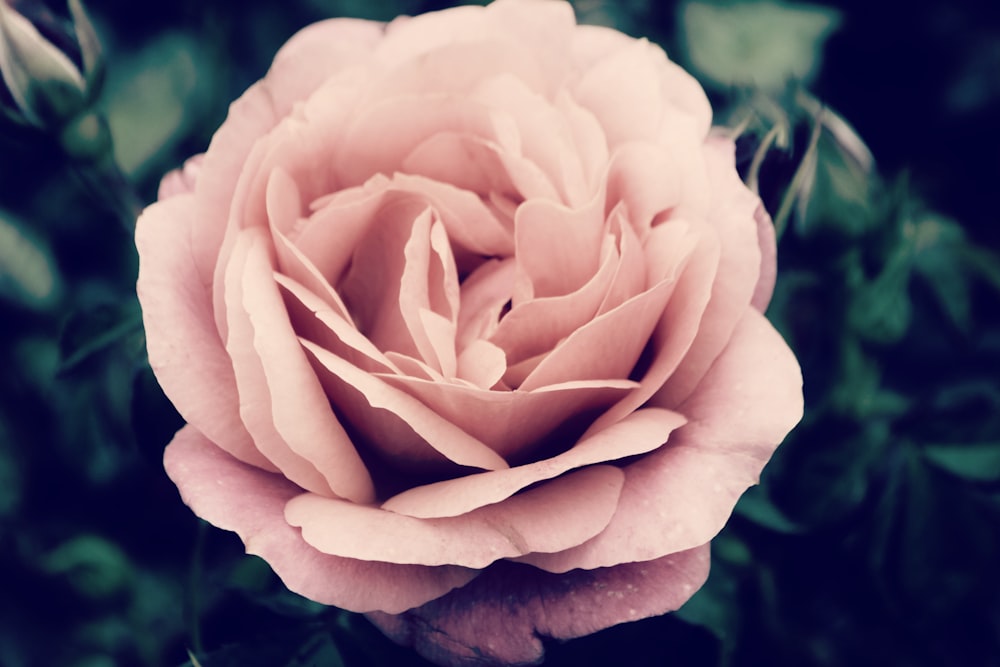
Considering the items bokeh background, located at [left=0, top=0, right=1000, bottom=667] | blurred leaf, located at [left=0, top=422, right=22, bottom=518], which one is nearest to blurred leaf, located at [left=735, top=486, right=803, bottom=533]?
bokeh background, located at [left=0, top=0, right=1000, bottom=667]

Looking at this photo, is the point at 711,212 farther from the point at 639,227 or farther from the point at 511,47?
the point at 511,47

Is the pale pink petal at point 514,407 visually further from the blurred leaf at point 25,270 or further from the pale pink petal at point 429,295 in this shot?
the blurred leaf at point 25,270

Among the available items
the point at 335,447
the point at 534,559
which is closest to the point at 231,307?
the point at 335,447

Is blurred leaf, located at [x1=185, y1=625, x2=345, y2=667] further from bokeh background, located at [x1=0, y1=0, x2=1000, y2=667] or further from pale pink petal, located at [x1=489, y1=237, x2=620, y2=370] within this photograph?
pale pink petal, located at [x1=489, y1=237, x2=620, y2=370]

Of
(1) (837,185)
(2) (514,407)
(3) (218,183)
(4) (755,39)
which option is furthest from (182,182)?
(4) (755,39)

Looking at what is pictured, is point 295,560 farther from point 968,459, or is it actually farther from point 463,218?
point 968,459

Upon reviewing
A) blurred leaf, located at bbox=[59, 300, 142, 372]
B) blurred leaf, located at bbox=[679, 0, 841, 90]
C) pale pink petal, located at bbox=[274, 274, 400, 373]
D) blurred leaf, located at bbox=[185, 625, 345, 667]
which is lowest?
blurred leaf, located at bbox=[185, 625, 345, 667]
